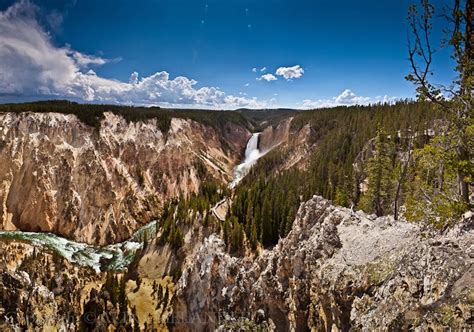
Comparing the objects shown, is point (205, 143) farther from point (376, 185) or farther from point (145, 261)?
point (376, 185)

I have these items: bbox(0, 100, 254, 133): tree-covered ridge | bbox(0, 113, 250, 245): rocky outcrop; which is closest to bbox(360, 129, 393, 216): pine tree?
bbox(0, 113, 250, 245): rocky outcrop

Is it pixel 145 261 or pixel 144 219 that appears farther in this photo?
pixel 144 219

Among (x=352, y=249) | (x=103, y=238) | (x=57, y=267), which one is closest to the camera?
(x=352, y=249)

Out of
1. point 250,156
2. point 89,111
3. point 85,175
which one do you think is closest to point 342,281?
point 85,175

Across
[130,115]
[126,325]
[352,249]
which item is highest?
[130,115]

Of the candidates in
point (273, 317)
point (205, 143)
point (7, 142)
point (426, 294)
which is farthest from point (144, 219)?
point (426, 294)

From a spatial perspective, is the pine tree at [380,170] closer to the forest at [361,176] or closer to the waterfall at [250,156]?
the forest at [361,176]

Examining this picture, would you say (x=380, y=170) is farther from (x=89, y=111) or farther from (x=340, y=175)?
(x=89, y=111)

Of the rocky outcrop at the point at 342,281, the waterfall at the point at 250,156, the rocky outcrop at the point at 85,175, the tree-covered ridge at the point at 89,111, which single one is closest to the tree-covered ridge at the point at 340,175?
the rocky outcrop at the point at 342,281
